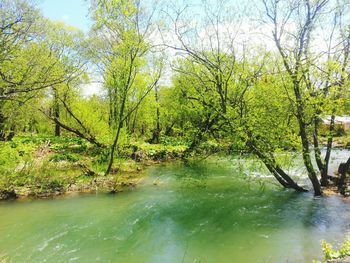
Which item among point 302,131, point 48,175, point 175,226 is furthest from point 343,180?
point 48,175

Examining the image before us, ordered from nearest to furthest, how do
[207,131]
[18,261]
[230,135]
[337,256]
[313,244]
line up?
[337,256] → [18,261] → [313,244] → [230,135] → [207,131]

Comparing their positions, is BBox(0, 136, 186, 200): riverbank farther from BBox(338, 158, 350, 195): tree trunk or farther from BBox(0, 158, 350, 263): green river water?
BBox(338, 158, 350, 195): tree trunk

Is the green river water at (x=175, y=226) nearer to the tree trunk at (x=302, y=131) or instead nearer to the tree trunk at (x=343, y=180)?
the tree trunk at (x=343, y=180)

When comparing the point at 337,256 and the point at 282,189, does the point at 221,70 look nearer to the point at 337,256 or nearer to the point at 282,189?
the point at 282,189

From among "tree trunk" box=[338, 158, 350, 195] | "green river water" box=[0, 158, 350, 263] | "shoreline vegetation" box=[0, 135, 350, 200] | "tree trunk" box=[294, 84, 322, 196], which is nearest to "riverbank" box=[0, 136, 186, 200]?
"shoreline vegetation" box=[0, 135, 350, 200]

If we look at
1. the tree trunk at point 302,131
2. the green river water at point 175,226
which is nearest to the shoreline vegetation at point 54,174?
the green river water at point 175,226

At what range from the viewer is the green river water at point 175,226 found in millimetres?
8195

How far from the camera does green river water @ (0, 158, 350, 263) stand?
8.20 m

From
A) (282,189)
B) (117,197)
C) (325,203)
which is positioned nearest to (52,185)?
(117,197)

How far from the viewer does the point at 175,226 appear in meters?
10.2

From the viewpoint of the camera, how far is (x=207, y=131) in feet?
47.3

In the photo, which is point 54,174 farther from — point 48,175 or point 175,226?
point 175,226

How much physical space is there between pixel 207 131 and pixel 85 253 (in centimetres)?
780

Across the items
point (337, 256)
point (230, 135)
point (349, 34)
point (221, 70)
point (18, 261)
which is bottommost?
point (18, 261)
